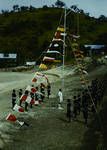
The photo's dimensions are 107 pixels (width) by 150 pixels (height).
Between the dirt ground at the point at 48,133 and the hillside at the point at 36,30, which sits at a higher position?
the dirt ground at the point at 48,133

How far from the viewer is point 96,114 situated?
28969 millimetres

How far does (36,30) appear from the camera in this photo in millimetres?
155750

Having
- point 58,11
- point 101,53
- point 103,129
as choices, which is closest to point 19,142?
point 103,129

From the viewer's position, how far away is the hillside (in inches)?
5300

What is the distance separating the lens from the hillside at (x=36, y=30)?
134625 millimetres

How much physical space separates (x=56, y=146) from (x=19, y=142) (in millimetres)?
1894

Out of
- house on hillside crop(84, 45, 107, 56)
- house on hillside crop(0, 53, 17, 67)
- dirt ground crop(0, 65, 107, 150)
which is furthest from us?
house on hillside crop(84, 45, 107, 56)

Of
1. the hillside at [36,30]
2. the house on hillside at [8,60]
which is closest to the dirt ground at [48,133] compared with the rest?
the house on hillside at [8,60]

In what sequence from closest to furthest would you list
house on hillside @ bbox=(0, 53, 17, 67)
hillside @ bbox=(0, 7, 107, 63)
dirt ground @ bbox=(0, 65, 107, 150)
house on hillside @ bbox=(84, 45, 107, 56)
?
dirt ground @ bbox=(0, 65, 107, 150) < house on hillside @ bbox=(0, 53, 17, 67) < house on hillside @ bbox=(84, 45, 107, 56) < hillside @ bbox=(0, 7, 107, 63)

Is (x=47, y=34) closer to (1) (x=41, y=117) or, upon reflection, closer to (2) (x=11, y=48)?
(2) (x=11, y=48)

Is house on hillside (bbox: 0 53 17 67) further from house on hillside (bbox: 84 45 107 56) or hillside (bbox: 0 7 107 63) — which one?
house on hillside (bbox: 84 45 107 56)

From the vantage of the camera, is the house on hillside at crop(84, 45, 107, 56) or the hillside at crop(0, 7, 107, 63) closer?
the house on hillside at crop(84, 45, 107, 56)

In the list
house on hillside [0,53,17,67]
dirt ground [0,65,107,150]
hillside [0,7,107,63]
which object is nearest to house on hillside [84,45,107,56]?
hillside [0,7,107,63]

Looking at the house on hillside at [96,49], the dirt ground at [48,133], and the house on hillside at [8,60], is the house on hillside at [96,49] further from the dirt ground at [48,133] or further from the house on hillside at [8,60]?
the dirt ground at [48,133]
